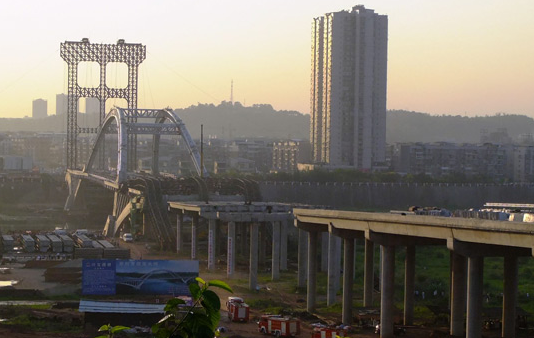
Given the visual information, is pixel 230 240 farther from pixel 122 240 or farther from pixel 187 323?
pixel 187 323

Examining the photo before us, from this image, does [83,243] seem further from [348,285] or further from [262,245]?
[348,285]

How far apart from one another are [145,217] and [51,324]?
146 ft

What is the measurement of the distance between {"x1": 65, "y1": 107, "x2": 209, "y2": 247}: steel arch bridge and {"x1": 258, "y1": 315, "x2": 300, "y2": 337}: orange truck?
1483 inches

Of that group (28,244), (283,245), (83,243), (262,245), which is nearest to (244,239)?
(262,245)

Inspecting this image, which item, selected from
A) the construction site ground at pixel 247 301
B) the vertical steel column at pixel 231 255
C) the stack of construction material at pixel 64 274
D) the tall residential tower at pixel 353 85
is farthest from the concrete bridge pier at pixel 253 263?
the tall residential tower at pixel 353 85

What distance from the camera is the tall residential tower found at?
179 metres

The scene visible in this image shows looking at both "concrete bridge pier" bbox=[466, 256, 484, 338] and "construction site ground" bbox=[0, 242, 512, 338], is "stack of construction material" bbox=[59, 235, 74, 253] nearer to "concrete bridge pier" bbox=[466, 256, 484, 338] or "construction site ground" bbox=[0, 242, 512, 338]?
"construction site ground" bbox=[0, 242, 512, 338]

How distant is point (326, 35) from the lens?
188m

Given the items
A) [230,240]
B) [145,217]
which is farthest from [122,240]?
[230,240]

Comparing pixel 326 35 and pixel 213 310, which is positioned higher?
pixel 326 35

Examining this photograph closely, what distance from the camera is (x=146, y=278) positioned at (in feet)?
174

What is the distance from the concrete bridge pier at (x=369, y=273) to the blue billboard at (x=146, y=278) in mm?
8807

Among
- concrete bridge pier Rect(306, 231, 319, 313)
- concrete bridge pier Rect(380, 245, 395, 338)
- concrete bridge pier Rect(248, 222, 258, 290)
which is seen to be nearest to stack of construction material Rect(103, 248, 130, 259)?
concrete bridge pier Rect(248, 222, 258, 290)

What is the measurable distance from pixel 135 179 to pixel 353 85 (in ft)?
289
